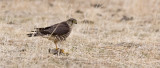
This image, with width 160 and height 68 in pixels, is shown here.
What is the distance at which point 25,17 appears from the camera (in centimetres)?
1285

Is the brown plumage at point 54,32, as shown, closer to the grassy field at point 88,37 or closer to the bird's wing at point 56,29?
the bird's wing at point 56,29

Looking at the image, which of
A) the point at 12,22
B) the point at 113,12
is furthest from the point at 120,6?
the point at 12,22

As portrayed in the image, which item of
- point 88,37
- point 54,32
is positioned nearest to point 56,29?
point 54,32

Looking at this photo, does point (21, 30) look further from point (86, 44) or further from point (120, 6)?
point (120, 6)

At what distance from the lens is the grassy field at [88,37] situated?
6605 mm

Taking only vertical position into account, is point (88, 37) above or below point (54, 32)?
below

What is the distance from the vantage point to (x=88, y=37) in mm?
9719

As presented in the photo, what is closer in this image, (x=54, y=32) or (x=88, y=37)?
(x=54, y=32)

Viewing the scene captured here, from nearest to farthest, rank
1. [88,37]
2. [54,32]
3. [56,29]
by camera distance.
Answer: [54,32], [56,29], [88,37]

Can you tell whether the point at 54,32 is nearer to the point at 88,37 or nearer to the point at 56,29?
the point at 56,29

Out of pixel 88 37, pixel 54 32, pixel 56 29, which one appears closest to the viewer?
pixel 54 32

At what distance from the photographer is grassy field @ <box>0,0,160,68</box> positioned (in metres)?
6.61

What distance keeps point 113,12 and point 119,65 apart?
8.73m

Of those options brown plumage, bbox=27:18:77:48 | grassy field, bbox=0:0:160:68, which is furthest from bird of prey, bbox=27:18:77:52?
grassy field, bbox=0:0:160:68
